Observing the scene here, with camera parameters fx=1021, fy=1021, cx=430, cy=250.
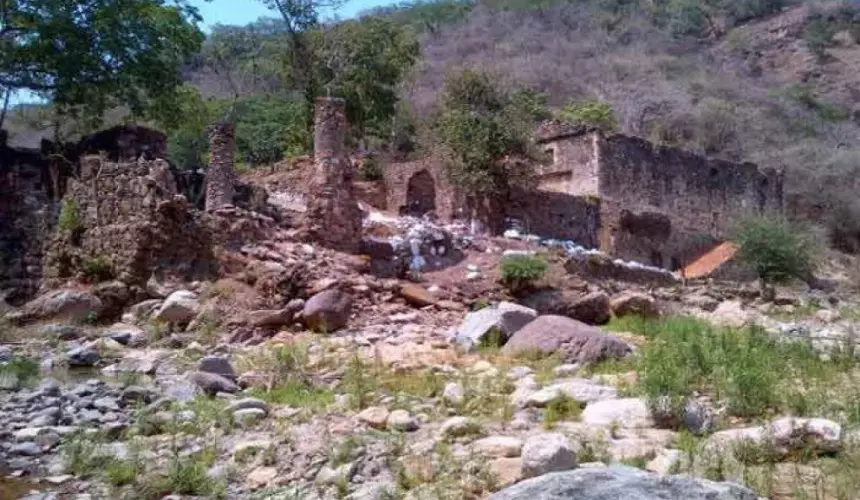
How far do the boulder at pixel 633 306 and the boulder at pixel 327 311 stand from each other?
384 centimetres

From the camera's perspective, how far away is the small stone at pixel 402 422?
6.89 metres

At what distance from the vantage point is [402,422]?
6934 mm

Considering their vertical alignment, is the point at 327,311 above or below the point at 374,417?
above

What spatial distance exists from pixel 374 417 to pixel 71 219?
8.18 metres

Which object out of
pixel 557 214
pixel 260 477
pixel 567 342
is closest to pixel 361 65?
pixel 557 214

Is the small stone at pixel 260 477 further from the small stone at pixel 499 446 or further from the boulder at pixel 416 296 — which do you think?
the boulder at pixel 416 296

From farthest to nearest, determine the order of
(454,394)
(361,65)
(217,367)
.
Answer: (361,65) → (217,367) → (454,394)

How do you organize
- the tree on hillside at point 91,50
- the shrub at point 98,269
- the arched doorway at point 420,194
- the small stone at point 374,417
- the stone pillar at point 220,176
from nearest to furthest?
the small stone at point 374,417
the shrub at point 98,269
the stone pillar at point 220,176
the tree on hillside at point 91,50
the arched doorway at point 420,194

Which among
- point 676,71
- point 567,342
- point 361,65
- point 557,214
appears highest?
point 676,71

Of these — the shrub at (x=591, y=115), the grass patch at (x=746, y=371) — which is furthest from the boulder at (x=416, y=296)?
the shrub at (x=591, y=115)

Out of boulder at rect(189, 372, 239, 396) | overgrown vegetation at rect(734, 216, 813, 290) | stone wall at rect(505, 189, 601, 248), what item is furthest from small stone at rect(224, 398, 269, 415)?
overgrown vegetation at rect(734, 216, 813, 290)

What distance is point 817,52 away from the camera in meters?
66.3

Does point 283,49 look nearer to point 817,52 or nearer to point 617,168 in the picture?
point 617,168

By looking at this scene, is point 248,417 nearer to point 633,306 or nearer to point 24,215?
point 633,306
